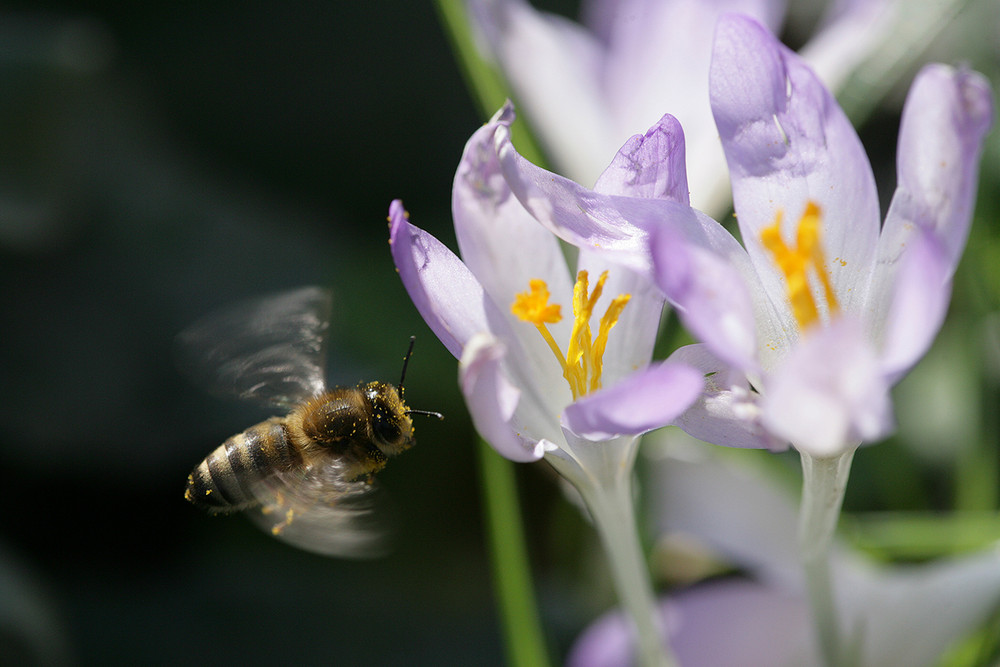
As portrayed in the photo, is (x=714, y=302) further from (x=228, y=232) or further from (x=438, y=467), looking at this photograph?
(x=228, y=232)

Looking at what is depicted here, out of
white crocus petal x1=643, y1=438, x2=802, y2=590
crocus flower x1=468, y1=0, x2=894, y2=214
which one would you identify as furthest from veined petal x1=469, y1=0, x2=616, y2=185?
white crocus petal x1=643, y1=438, x2=802, y2=590

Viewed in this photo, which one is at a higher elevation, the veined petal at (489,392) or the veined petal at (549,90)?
the veined petal at (549,90)

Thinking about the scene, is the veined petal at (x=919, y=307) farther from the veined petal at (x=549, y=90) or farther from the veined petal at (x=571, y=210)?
the veined petal at (x=549, y=90)

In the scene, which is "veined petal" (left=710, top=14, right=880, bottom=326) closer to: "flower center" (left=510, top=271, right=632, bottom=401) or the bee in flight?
"flower center" (left=510, top=271, right=632, bottom=401)

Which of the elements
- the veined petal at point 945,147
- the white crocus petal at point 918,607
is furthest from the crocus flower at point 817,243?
the white crocus petal at point 918,607

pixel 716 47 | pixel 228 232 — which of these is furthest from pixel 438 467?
pixel 716 47

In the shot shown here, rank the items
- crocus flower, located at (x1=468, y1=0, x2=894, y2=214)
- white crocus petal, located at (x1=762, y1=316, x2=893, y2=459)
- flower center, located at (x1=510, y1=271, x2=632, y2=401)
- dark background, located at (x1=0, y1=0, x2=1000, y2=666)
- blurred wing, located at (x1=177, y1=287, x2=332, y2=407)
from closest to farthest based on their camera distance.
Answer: white crocus petal, located at (x1=762, y1=316, x2=893, y2=459)
flower center, located at (x1=510, y1=271, x2=632, y2=401)
blurred wing, located at (x1=177, y1=287, x2=332, y2=407)
crocus flower, located at (x1=468, y1=0, x2=894, y2=214)
dark background, located at (x1=0, y1=0, x2=1000, y2=666)

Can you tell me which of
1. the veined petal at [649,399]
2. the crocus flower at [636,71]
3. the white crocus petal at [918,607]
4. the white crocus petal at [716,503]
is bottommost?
the white crocus petal at [918,607]
